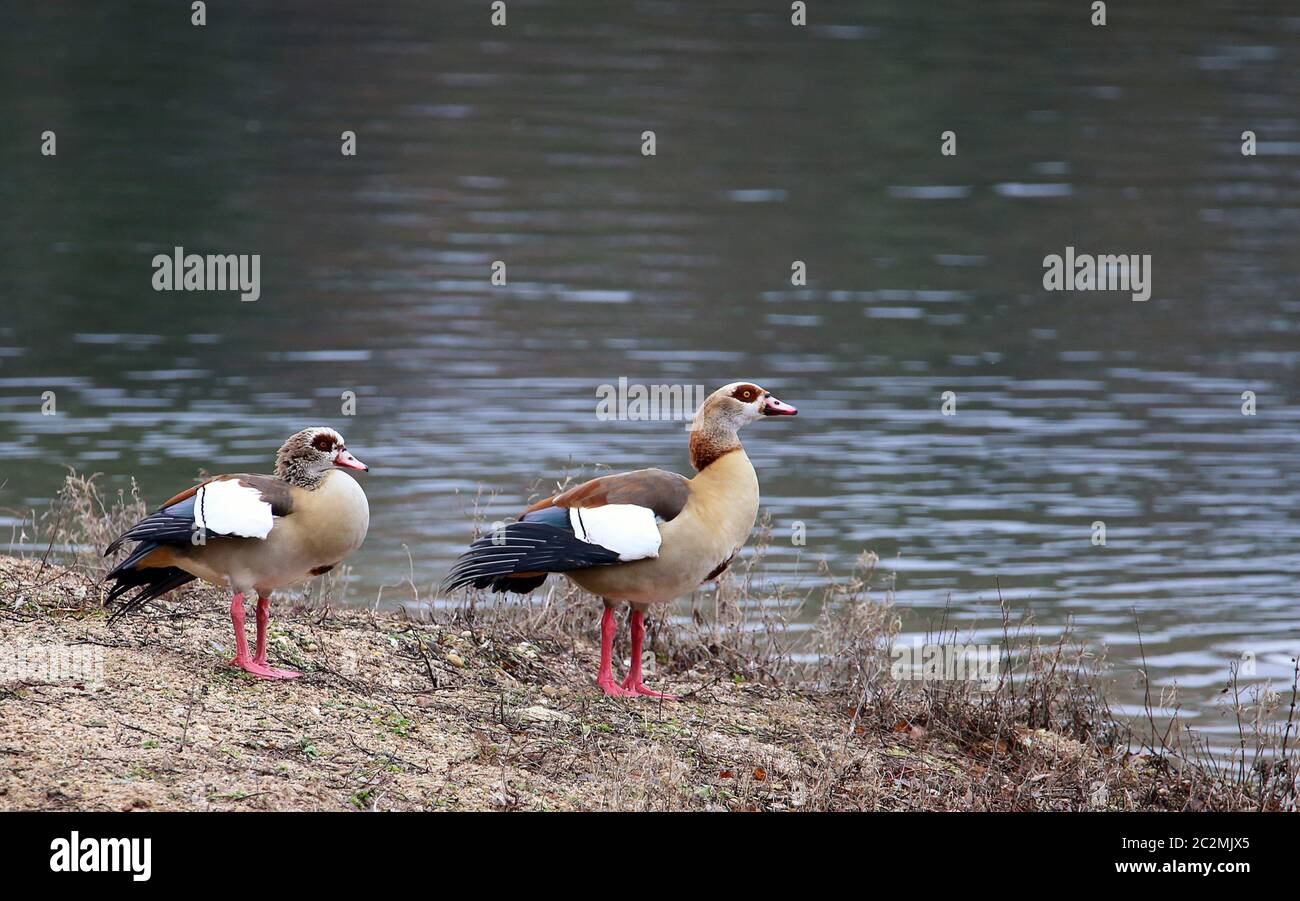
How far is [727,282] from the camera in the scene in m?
21.8

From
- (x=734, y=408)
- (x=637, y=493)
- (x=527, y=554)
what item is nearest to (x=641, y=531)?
(x=637, y=493)

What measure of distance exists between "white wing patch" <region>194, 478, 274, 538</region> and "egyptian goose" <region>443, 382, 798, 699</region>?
2.85 feet

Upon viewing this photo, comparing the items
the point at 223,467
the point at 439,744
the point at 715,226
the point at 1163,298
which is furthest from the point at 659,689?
the point at 715,226


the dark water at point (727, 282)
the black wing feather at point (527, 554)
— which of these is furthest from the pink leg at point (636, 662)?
the dark water at point (727, 282)

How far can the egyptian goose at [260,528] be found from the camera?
670 centimetres

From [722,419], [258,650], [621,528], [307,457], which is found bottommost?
[258,650]

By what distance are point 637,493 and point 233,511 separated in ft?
5.55

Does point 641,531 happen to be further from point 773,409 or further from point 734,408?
point 773,409

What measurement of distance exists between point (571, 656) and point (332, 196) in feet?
62.9

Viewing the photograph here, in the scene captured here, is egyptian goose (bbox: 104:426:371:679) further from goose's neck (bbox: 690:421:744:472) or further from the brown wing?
goose's neck (bbox: 690:421:744:472)

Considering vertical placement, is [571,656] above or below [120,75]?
below

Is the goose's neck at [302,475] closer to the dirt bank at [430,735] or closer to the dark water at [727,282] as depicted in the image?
the dirt bank at [430,735]

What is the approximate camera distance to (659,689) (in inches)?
325

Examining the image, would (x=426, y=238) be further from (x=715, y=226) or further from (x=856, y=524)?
(x=856, y=524)
